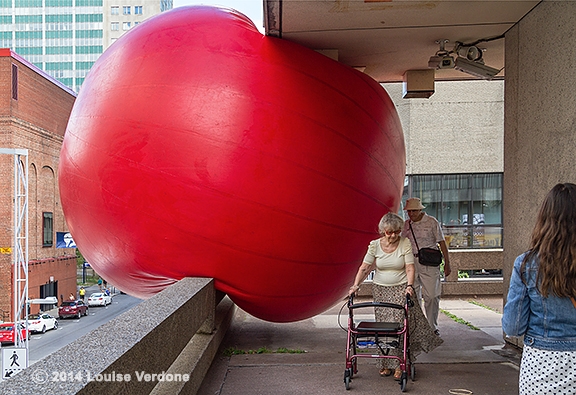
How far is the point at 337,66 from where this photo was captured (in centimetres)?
708

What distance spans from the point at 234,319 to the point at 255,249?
3.84 metres

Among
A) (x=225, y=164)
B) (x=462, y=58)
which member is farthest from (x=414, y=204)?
(x=225, y=164)

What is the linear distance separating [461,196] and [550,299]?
12.9 m

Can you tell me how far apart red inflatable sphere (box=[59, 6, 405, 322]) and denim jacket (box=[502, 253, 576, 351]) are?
3.35 m

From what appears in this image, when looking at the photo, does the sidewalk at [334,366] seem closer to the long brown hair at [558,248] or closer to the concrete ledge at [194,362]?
the concrete ledge at [194,362]

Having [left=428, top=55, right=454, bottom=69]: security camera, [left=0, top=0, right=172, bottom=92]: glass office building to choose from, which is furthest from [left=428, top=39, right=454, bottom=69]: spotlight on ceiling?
[left=0, top=0, right=172, bottom=92]: glass office building

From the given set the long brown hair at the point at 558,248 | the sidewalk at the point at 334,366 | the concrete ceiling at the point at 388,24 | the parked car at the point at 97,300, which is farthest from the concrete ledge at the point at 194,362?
the parked car at the point at 97,300

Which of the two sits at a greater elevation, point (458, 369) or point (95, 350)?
point (95, 350)

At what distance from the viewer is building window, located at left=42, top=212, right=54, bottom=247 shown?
38.7 meters

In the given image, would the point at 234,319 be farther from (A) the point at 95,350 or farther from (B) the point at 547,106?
(A) the point at 95,350

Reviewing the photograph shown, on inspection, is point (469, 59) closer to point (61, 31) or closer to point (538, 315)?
point (538, 315)

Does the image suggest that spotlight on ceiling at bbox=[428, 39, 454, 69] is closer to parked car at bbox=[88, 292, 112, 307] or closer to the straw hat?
the straw hat

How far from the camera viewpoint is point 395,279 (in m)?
5.59

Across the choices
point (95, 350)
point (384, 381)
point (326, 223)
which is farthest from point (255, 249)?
point (95, 350)
